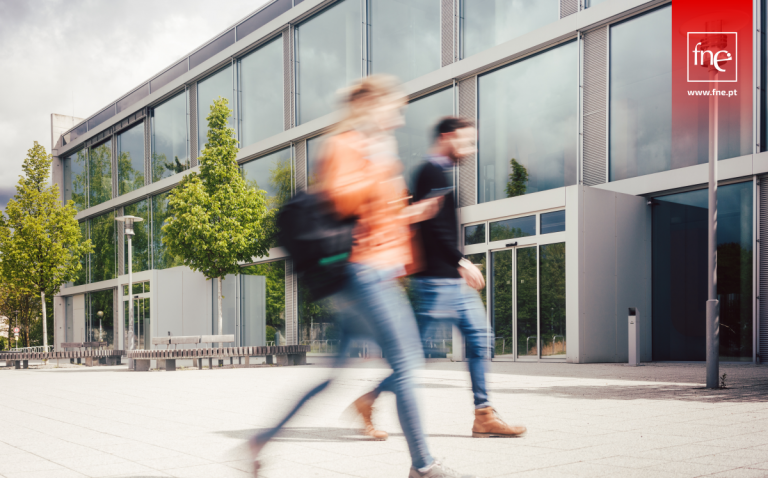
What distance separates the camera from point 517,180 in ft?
55.1

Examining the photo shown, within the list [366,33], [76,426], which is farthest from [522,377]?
[366,33]

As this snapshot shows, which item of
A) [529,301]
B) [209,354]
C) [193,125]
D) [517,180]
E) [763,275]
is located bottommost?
[209,354]

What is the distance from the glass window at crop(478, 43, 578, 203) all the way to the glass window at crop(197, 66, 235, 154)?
13.0 m

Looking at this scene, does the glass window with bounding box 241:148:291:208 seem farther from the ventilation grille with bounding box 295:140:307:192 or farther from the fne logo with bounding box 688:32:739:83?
the fne logo with bounding box 688:32:739:83

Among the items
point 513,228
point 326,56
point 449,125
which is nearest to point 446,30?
point 326,56

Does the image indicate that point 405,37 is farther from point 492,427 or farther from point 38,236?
point 492,427

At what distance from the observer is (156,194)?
31.7 meters

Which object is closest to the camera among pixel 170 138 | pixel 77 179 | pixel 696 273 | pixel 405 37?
pixel 696 273

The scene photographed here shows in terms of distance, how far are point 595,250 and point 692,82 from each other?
410 cm

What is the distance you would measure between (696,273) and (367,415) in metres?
12.2

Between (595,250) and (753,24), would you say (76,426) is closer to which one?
(595,250)

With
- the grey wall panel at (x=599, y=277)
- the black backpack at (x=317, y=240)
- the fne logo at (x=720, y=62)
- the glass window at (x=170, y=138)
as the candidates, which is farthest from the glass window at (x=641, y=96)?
the glass window at (x=170, y=138)

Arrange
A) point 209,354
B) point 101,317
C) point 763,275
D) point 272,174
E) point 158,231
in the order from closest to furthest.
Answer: point 763,275
point 209,354
point 272,174
point 158,231
point 101,317

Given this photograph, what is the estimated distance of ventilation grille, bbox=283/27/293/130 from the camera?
24.5 metres
